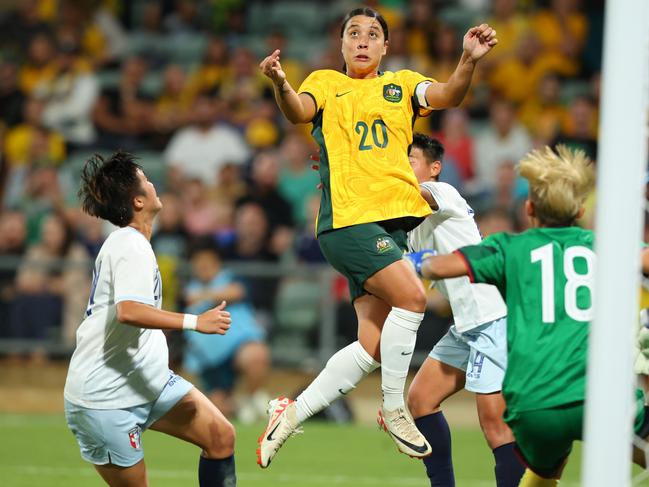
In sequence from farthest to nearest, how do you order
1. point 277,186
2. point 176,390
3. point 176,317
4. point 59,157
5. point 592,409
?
point 59,157 → point 277,186 → point 176,390 → point 176,317 → point 592,409

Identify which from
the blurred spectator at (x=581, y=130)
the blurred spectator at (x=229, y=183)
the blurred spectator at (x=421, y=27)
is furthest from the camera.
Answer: the blurred spectator at (x=421, y=27)

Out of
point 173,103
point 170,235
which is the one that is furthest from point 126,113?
point 170,235

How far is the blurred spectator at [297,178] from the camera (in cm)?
1266

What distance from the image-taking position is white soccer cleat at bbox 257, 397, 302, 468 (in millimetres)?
5656

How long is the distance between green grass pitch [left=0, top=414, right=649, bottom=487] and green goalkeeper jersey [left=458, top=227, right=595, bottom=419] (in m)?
3.83


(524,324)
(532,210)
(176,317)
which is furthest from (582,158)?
(176,317)

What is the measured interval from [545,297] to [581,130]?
791 cm

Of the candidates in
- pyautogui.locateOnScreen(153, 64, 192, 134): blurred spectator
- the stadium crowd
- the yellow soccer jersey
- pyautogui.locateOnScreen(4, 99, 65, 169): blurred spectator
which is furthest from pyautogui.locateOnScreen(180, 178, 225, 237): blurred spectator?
the yellow soccer jersey

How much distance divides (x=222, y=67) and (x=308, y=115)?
358 inches

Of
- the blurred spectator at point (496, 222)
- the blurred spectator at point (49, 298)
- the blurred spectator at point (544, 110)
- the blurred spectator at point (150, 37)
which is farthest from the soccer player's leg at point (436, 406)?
the blurred spectator at point (150, 37)

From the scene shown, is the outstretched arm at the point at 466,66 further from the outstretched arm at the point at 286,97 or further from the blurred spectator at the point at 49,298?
the blurred spectator at the point at 49,298

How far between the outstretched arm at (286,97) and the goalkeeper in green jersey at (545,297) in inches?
49.4

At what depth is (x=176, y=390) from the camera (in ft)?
17.9

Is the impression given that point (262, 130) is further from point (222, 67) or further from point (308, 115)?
point (308, 115)
